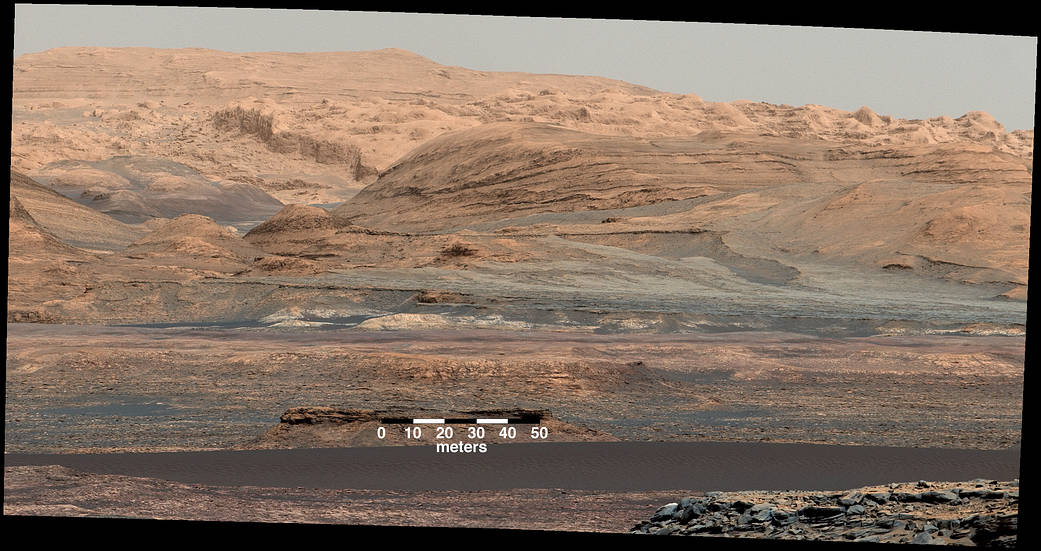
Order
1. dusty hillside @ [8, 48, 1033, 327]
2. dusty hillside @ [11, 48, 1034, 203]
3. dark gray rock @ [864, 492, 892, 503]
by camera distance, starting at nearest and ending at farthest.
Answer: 1. dark gray rock @ [864, 492, 892, 503]
2. dusty hillside @ [11, 48, 1034, 203]
3. dusty hillside @ [8, 48, 1033, 327]

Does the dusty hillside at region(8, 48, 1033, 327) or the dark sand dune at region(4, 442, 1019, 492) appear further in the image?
the dusty hillside at region(8, 48, 1033, 327)

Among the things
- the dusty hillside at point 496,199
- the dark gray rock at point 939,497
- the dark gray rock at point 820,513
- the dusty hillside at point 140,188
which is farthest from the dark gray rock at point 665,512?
the dusty hillside at point 140,188

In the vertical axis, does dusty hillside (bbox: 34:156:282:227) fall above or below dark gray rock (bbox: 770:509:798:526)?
above

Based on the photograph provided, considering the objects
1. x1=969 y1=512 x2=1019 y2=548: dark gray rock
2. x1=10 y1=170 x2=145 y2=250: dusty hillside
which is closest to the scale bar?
x1=10 y1=170 x2=145 y2=250: dusty hillside

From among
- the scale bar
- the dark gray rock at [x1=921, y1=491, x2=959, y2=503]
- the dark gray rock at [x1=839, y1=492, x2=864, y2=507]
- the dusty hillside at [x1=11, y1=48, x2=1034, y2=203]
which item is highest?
the dusty hillside at [x1=11, y1=48, x2=1034, y2=203]

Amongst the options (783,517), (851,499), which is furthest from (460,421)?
(851,499)

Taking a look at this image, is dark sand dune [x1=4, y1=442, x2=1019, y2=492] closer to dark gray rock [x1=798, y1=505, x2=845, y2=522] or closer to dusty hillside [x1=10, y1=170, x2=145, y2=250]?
dark gray rock [x1=798, y1=505, x2=845, y2=522]

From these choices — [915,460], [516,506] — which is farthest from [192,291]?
[915,460]
